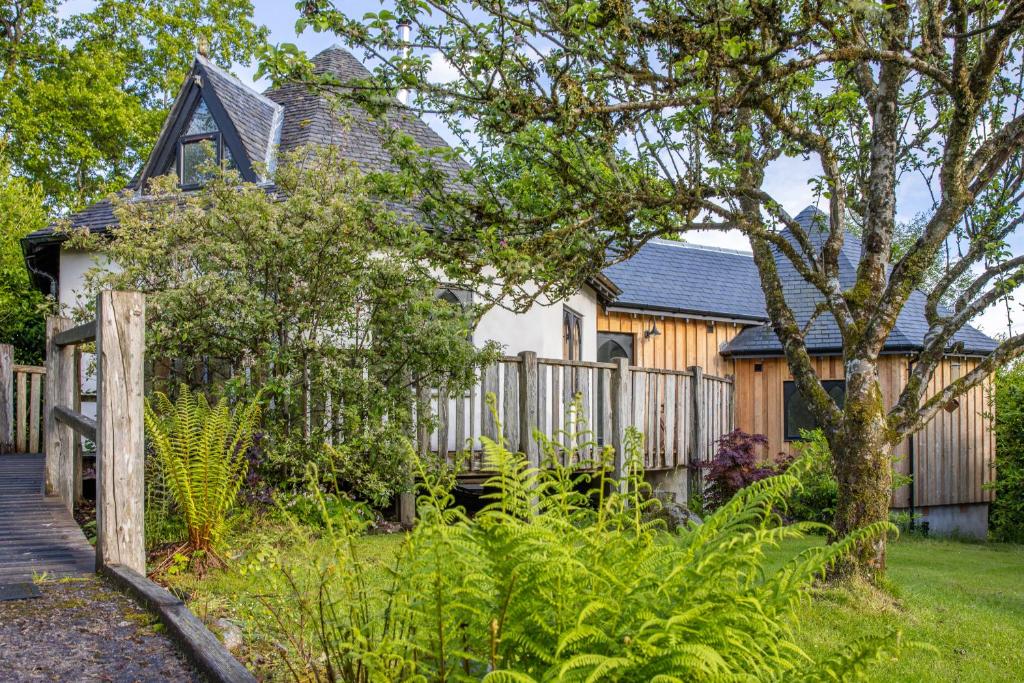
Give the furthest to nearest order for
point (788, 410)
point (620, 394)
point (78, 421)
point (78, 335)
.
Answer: point (788, 410)
point (620, 394)
point (78, 335)
point (78, 421)

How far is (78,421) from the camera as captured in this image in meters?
6.23

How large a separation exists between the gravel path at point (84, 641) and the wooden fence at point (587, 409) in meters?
3.31

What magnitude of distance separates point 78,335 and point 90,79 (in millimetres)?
22554

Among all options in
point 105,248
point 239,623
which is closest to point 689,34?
point 239,623

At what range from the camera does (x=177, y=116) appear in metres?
15.1

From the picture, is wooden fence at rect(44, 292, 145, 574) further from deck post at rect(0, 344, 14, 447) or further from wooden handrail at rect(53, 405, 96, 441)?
deck post at rect(0, 344, 14, 447)

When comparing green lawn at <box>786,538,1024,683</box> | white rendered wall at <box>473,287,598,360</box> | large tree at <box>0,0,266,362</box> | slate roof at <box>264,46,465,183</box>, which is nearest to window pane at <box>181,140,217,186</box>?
slate roof at <box>264,46,465,183</box>

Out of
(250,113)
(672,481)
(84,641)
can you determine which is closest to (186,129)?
(250,113)

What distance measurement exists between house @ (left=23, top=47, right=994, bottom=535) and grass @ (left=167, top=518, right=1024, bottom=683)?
17.2ft

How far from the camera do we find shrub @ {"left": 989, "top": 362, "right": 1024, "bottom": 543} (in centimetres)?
1474

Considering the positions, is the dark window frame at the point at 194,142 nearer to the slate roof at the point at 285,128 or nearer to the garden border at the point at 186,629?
the slate roof at the point at 285,128

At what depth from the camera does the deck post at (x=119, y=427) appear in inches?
Result: 214

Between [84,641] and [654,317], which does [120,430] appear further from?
[654,317]

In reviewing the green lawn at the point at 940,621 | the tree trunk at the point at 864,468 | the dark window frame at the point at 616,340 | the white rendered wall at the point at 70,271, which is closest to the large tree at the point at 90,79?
the white rendered wall at the point at 70,271
